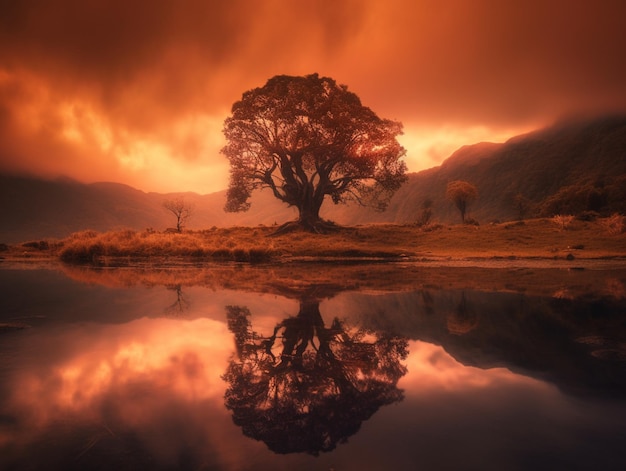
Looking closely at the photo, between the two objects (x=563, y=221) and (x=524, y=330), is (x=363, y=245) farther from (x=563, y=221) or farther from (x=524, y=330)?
(x=524, y=330)

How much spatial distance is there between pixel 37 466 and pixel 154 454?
2.79 feet

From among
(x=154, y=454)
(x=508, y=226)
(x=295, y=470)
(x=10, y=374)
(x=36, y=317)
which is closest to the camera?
(x=295, y=470)

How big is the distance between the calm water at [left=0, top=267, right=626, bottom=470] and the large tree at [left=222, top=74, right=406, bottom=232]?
114ft

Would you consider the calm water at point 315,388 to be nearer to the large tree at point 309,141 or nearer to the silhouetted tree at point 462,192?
the large tree at point 309,141

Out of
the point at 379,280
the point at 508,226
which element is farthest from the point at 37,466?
the point at 508,226

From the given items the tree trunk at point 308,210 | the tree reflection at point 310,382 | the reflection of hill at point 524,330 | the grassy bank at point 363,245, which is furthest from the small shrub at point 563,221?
the tree reflection at point 310,382

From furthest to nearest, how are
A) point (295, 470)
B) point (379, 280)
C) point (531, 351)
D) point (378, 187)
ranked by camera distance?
1. point (378, 187)
2. point (379, 280)
3. point (531, 351)
4. point (295, 470)

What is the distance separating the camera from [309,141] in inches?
1688

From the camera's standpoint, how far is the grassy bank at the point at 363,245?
27.6 meters

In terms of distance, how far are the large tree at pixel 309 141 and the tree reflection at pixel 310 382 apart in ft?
117

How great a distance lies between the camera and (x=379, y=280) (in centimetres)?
1533

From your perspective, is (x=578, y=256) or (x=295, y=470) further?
(x=578, y=256)

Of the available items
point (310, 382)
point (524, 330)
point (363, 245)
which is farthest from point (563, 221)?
point (310, 382)

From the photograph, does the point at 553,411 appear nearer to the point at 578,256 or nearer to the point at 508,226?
the point at 578,256
